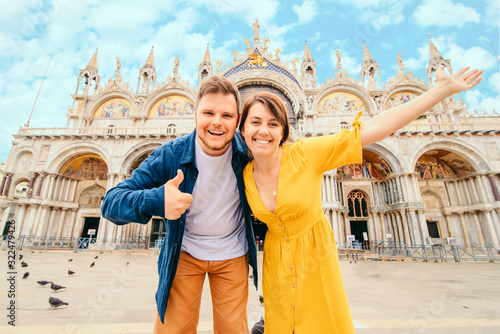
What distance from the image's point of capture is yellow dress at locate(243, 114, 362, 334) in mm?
1390

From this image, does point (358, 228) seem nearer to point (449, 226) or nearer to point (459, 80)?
point (449, 226)

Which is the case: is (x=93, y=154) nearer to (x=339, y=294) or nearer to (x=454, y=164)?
(x=339, y=294)

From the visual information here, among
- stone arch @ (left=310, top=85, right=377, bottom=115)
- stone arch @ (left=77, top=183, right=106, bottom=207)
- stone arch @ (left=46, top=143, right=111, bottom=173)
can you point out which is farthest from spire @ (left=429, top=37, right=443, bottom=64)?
stone arch @ (left=77, top=183, right=106, bottom=207)

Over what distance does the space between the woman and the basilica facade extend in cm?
1332

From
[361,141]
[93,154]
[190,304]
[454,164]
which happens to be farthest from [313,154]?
[454,164]

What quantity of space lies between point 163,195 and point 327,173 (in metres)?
14.6

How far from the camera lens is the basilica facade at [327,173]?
14.8 meters

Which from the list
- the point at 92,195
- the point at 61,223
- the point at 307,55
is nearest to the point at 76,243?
the point at 61,223

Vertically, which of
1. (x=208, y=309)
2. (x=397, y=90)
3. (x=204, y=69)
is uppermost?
(x=204, y=69)

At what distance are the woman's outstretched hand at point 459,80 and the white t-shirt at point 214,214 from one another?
157 cm

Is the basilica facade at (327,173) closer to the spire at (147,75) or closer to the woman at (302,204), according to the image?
the spire at (147,75)

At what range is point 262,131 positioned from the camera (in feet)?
5.14

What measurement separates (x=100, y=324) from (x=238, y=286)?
68.7 inches

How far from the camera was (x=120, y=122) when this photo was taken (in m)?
19.3
